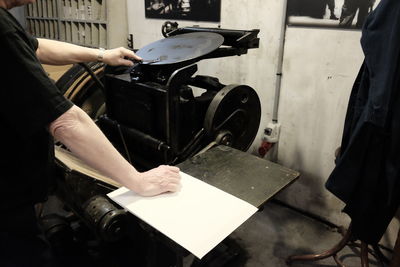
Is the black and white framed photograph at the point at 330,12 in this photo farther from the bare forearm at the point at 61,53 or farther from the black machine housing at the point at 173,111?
the bare forearm at the point at 61,53

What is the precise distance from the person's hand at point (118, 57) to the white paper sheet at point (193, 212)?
0.68m

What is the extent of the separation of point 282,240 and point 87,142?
1572 millimetres

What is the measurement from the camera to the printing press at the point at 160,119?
4.23 feet

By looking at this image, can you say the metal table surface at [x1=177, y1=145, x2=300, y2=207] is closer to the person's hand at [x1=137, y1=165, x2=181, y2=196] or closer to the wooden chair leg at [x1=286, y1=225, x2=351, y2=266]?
the person's hand at [x1=137, y1=165, x2=181, y2=196]

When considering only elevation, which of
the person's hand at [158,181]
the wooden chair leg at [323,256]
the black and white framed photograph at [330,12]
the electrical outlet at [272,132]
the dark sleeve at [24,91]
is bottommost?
the wooden chair leg at [323,256]

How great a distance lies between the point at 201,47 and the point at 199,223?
788 mm

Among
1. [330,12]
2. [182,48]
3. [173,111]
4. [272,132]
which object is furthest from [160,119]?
[330,12]

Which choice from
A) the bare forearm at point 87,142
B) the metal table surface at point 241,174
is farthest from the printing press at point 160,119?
the bare forearm at point 87,142

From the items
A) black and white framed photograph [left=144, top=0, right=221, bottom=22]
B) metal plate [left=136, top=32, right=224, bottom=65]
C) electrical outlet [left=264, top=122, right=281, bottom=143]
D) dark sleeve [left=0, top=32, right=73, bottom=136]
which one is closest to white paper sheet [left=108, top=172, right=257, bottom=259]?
dark sleeve [left=0, top=32, right=73, bottom=136]

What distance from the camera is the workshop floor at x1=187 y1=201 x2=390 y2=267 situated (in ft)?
6.02

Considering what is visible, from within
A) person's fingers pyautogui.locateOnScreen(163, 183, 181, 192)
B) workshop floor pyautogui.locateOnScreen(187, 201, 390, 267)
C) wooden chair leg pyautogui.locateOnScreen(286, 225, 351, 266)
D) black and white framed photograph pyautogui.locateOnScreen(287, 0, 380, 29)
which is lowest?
workshop floor pyautogui.locateOnScreen(187, 201, 390, 267)

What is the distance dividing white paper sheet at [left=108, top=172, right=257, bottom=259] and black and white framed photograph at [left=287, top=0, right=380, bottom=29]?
48.6 inches

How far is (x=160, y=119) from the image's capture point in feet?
4.43

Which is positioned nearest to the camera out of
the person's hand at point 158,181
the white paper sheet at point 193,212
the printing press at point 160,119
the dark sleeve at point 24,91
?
the dark sleeve at point 24,91
